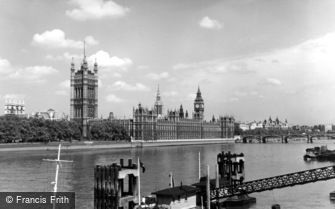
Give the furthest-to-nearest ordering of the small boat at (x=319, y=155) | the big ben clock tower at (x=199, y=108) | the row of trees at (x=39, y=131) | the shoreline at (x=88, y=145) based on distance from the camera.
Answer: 1. the big ben clock tower at (x=199, y=108)
2. the row of trees at (x=39, y=131)
3. the shoreline at (x=88, y=145)
4. the small boat at (x=319, y=155)

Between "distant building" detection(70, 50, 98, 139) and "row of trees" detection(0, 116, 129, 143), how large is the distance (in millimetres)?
22948

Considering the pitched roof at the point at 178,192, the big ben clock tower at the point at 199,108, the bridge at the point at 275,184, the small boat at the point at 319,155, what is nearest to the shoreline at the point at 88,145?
the big ben clock tower at the point at 199,108

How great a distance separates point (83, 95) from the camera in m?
147

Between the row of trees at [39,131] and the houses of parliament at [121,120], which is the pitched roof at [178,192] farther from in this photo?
the houses of parliament at [121,120]

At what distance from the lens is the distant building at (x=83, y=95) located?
146625 mm

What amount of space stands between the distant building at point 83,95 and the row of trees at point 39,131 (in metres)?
22.9

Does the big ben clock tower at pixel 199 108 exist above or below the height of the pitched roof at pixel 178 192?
above

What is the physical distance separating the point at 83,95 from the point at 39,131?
51.0 metres

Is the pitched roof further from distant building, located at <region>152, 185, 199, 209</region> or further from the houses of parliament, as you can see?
the houses of parliament

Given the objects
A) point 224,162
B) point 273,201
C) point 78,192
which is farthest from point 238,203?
point 78,192

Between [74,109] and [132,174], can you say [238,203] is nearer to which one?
[132,174]

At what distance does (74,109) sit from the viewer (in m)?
149

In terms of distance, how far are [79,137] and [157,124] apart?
3830 cm

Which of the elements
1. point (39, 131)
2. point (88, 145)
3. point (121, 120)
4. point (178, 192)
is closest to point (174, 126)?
point (121, 120)
